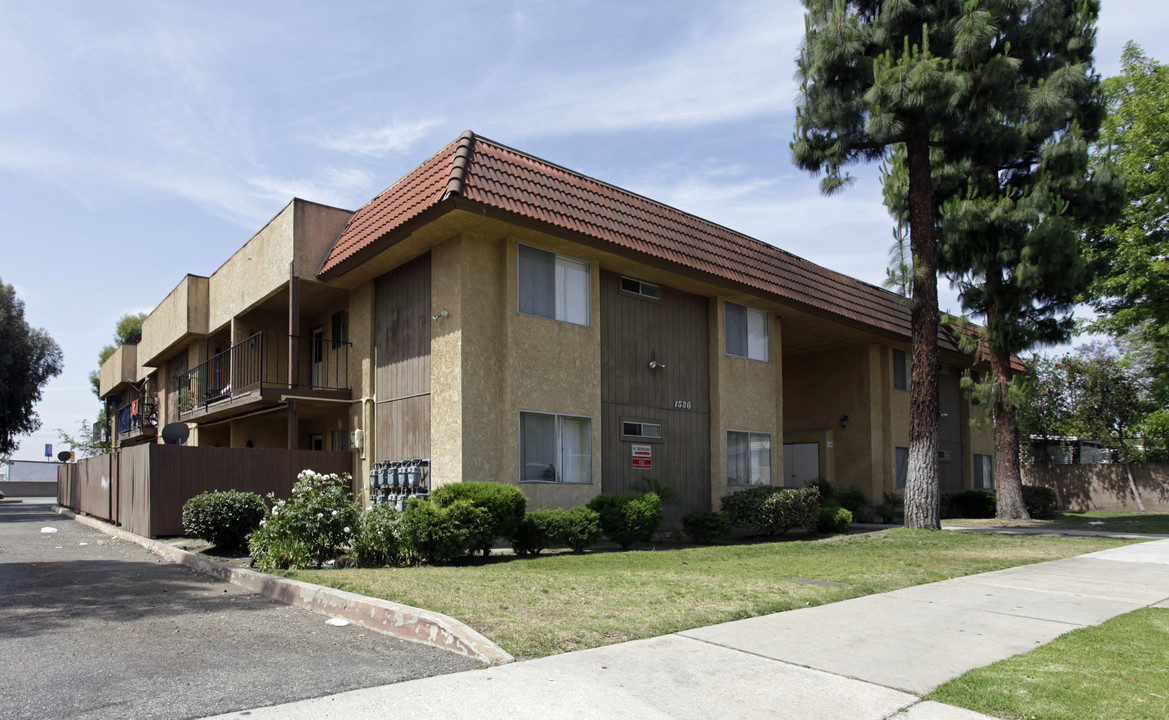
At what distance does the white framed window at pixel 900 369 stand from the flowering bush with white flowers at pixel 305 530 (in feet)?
58.8

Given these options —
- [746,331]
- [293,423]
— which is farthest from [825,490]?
[293,423]

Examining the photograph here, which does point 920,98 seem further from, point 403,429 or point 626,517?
point 403,429

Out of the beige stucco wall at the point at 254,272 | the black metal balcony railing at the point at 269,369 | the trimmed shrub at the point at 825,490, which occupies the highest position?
the beige stucco wall at the point at 254,272

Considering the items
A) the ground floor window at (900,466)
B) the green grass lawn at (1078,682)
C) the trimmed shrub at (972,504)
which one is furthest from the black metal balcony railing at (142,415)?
the green grass lawn at (1078,682)

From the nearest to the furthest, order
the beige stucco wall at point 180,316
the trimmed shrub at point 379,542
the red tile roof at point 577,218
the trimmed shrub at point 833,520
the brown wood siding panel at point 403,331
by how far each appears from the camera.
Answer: the trimmed shrub at point 379,542 → the red tile roof at point 577,218 → the brown wood siding panel at point 403,331 → the trimmed shrub at point 833,520 → the beige stucco wall at point 180,316

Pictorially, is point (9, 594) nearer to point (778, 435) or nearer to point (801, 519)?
point (801, 519)

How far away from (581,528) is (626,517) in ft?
3.69

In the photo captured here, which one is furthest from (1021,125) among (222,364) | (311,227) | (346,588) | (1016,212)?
(222,364)

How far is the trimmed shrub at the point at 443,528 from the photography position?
36.0ft

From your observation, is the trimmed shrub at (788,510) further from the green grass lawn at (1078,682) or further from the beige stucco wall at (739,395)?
the green grass lawn at (1078,682)

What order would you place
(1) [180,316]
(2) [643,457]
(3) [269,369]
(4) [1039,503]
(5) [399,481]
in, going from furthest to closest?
1. (4) [1039,503]
2. (1) [180,316]
3. (3) [269,369]
4. (2) [643,457]
5. (5) [399,481]

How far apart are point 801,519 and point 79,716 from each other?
14.5 metres

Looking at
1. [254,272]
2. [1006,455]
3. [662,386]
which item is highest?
[254,272]

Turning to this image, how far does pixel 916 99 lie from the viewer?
603 inches
